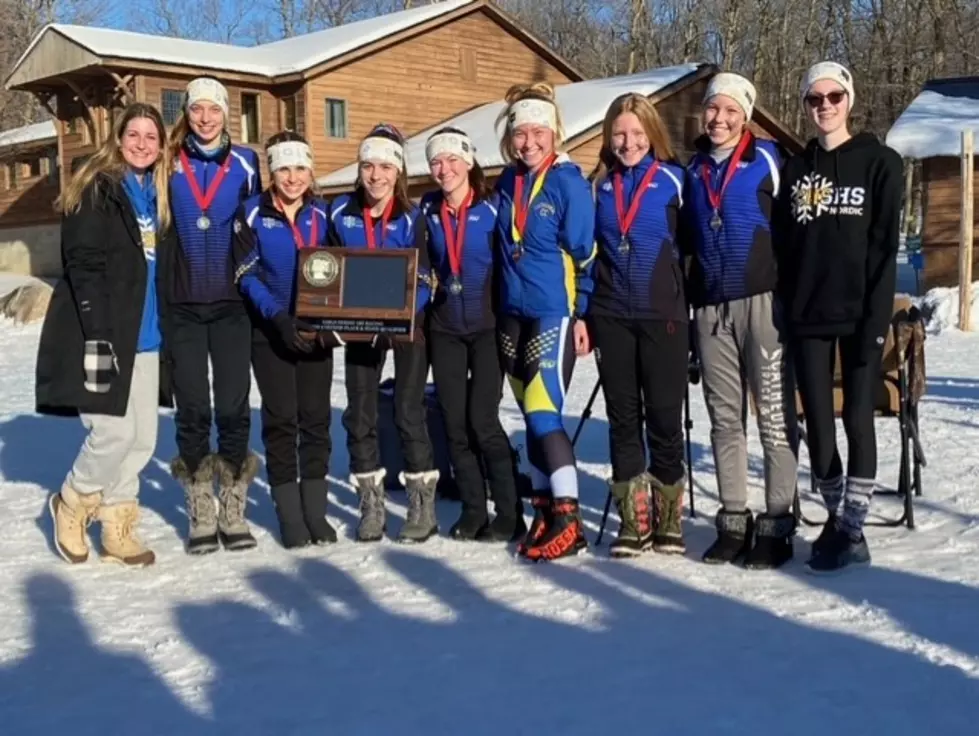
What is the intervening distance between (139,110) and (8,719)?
2826mm

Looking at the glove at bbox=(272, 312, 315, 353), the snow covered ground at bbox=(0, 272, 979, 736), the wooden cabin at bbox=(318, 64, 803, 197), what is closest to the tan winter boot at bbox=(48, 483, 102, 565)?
the snow covered ground at bbox=(0, 272, 979, 736)

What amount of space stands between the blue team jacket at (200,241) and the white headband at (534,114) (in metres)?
1.39

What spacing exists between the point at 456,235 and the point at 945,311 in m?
12.4

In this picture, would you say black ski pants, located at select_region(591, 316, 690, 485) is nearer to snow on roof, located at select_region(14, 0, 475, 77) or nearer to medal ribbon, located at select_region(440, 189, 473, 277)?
medal ribbon, located at select_region(440, 189, 473, 277)

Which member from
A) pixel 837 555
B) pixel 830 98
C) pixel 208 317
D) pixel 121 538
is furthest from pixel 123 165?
pixel 837 555

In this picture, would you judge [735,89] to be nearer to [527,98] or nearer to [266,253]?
[527,98]

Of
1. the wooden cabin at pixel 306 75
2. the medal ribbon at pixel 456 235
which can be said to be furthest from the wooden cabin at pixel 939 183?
the medal ribbon at pixel 456 235

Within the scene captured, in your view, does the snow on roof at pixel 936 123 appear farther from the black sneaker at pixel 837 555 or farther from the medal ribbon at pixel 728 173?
the black sneaker at pixel 837 555

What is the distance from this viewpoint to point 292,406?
5.39 m

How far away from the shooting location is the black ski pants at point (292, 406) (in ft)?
17.4

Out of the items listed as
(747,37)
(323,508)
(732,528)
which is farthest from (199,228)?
(747,37)

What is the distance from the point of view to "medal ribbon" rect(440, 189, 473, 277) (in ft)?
17.0

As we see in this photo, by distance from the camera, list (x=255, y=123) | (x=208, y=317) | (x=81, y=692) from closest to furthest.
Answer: (x=81, y=692), (x=208, y=317), (x=255, y=123)

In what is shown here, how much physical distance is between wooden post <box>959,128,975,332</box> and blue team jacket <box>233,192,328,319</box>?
12140 mm
